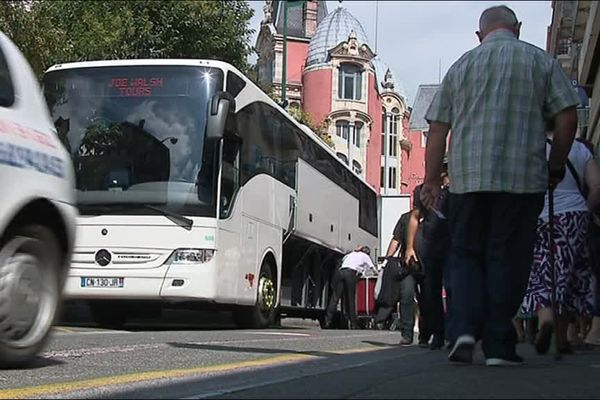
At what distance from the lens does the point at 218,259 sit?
12.2m

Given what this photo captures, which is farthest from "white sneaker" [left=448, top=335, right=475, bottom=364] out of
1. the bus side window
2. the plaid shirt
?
the bus side window

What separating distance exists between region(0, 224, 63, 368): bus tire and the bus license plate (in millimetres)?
6154

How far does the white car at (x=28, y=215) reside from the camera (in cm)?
531

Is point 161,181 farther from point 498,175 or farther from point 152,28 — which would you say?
point 152,28

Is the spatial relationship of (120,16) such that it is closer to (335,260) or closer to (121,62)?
(335,260)

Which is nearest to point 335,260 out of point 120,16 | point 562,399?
point 120,16

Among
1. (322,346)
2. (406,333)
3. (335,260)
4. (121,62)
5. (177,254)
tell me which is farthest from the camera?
(335,260)

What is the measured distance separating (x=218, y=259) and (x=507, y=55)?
728cm

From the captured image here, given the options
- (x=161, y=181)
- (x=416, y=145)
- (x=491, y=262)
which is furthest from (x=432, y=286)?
(x=416, y=145)

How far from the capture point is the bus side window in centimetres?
1240

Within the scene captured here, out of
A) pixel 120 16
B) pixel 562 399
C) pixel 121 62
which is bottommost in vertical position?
pixel 562 399

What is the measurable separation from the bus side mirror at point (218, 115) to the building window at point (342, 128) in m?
52.9

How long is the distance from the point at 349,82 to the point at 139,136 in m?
54.6

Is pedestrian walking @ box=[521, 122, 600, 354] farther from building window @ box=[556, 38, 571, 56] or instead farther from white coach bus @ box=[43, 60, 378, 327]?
building window @ box=[556, 38, 571, 56]
